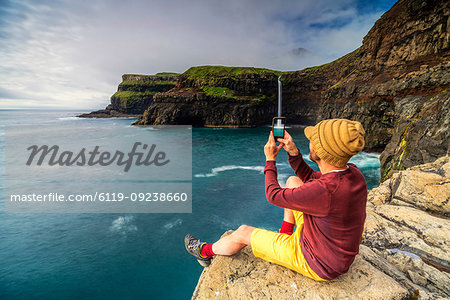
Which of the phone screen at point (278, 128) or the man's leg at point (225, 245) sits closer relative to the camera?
the phone screen at point (278, 128)

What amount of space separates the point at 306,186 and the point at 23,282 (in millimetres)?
10893

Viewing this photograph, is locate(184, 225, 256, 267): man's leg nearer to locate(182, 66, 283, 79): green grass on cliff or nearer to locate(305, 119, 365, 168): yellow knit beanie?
locate(305, 119, 365, 168): yellow knit beanie

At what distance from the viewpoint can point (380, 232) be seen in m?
4.64

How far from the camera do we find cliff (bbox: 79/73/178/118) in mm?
117188

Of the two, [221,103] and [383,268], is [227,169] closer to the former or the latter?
[383,268]

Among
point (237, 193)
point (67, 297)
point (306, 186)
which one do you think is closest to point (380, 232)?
point (306, 186)

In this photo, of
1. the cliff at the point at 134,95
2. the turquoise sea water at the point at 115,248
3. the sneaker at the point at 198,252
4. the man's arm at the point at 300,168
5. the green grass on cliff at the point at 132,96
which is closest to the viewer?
the man's arm at the point at 300,168

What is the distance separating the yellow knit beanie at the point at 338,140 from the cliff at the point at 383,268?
1880 mm

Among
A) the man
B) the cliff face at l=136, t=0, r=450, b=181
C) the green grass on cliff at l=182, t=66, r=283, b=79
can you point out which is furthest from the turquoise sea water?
the green grass on cliff at l=182, t=66, r=283, b=79

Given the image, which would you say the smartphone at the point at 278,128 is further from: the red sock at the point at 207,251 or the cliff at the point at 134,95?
the cliff at the point at 134,95

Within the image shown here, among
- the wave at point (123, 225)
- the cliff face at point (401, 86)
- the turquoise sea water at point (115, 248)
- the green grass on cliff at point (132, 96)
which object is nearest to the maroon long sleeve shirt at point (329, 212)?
the turquoise sea water at point (115, 248)

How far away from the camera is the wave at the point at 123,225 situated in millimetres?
10871

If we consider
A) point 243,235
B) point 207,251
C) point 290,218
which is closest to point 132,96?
point 207,251

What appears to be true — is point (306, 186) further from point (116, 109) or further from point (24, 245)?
point (116, 109)
